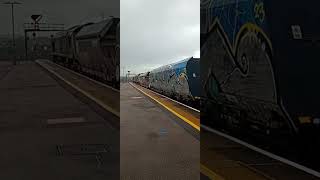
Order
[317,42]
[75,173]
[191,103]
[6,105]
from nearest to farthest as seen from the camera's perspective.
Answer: [6,105] → [75,173] → [317,42] → [191,103]

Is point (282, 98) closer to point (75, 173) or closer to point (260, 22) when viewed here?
point (260, 22)

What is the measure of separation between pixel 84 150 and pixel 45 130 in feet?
0.97

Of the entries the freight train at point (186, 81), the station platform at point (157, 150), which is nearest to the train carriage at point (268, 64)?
the station platform at point (157, 150)

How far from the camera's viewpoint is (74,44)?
126 inches

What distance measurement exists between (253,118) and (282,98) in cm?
88

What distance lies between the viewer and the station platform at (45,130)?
2818 mm

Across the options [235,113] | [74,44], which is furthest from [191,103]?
[74,44]

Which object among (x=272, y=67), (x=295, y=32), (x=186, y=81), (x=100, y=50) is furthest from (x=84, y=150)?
(x=186, y=81)

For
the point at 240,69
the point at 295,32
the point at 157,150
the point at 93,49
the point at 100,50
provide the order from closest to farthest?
the point at 100,50, the point at 93,49, the point at 295,32, the point at 157,150, the point at 240,69

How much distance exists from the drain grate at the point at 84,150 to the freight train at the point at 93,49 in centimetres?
43

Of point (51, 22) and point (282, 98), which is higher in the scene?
point (51, 22)

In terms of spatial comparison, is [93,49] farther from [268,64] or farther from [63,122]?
[268,64]

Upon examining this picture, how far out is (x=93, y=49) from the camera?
10.4ft

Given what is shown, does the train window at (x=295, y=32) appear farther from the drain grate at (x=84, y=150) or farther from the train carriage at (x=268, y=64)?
the drain grate at (x=84, y=150)
